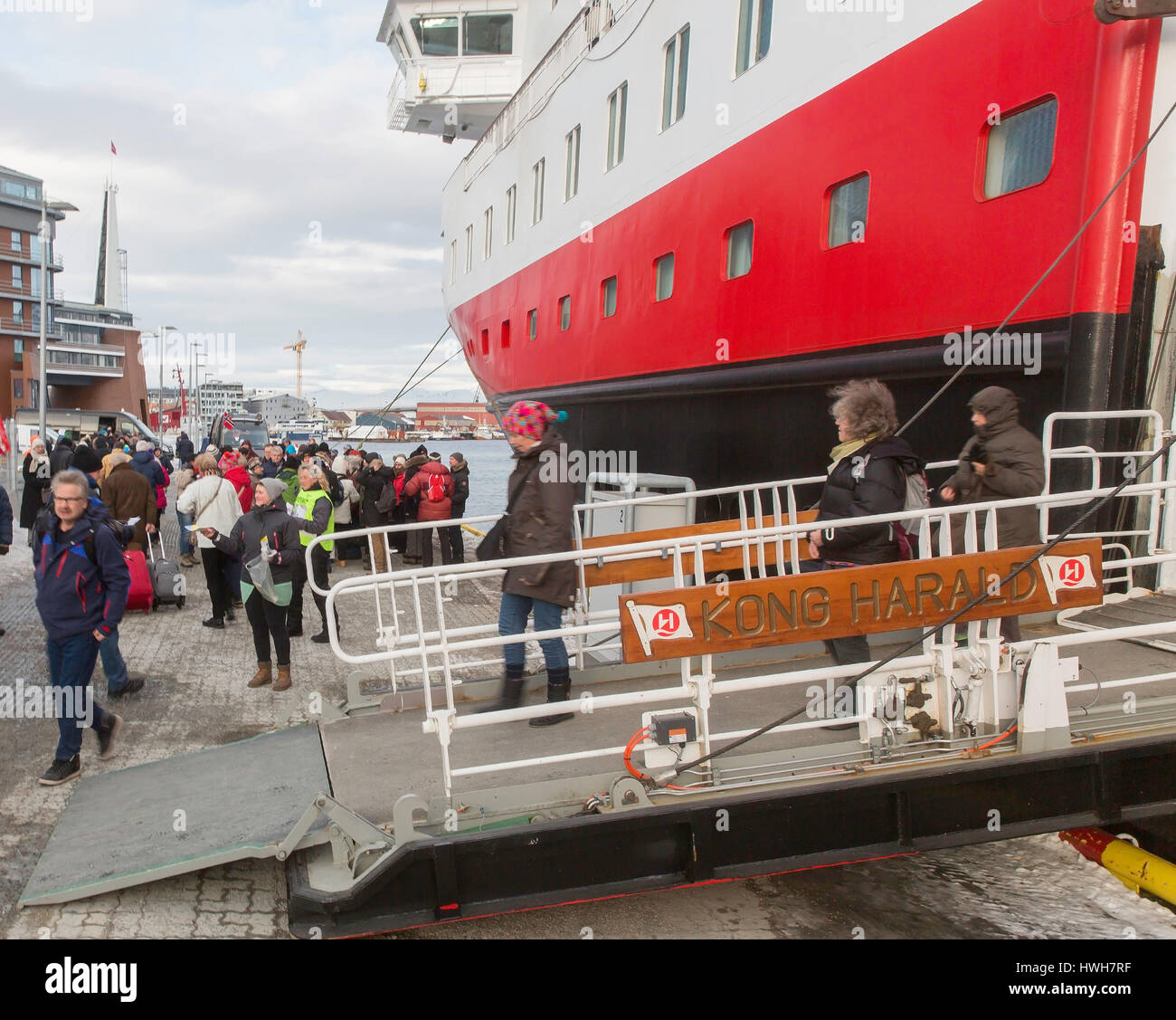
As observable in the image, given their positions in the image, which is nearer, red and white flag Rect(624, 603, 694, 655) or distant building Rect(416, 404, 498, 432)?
red and white flag Rect(624, 603, 694, 655)

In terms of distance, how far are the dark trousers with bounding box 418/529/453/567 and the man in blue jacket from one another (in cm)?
632

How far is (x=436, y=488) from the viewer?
36.1ft

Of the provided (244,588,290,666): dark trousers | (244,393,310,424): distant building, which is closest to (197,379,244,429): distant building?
(244,393,310,424): distant building

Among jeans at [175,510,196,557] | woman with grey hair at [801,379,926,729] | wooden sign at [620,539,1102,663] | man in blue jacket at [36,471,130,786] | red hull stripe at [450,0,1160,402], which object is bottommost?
jeans at [175,510,196,557]

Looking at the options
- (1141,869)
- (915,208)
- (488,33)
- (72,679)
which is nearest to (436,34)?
(488,33)

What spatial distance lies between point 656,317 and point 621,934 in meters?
7.37

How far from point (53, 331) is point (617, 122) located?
71646 mm

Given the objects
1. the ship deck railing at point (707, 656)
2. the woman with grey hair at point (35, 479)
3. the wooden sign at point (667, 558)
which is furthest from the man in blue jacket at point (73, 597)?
the woman with grey hair at point (35, 479)

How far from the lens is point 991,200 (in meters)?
5.77

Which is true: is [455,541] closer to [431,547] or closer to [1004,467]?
[431,547]

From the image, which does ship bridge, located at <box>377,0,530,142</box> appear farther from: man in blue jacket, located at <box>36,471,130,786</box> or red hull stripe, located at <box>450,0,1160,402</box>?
man in blue jacket, located at <box>36,471,130,786</box>

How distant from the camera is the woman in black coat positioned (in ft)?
36.7

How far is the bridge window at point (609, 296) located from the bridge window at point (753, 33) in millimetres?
3100
